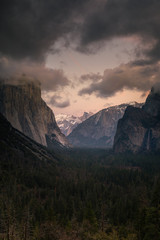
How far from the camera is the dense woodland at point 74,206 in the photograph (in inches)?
1455

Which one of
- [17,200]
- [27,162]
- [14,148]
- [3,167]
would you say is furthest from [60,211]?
[14,148]

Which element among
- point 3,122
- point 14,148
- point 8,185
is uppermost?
point 3,122

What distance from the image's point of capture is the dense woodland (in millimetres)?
36969

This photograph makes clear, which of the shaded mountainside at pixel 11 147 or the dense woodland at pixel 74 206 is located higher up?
the shaded mountainside at pixel 11 147

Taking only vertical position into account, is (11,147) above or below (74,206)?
above

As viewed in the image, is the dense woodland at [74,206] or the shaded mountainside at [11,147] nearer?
the dense woodland at [74,206]

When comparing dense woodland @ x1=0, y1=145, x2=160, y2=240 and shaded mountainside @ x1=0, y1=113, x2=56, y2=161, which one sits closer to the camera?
dense woodland @ x1=0, y1=145, x2=160, y2=240

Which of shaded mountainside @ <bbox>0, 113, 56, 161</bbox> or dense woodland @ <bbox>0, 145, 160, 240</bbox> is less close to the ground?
shaded mountainside @ <bbox>0, 113, 56, 161</bbox>

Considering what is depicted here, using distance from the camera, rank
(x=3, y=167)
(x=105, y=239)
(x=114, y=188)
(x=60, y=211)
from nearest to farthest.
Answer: (x=105, y=239)
(x=60, y=211)
(x=114, y=188)
(x=3, y=167)

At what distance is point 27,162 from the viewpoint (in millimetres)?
150250

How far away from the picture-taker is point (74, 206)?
255 feet

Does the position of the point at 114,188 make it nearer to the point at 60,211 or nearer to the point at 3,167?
the point at 60,211

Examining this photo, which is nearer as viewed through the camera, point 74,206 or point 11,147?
point 74,206

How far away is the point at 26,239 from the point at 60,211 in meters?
40.0
